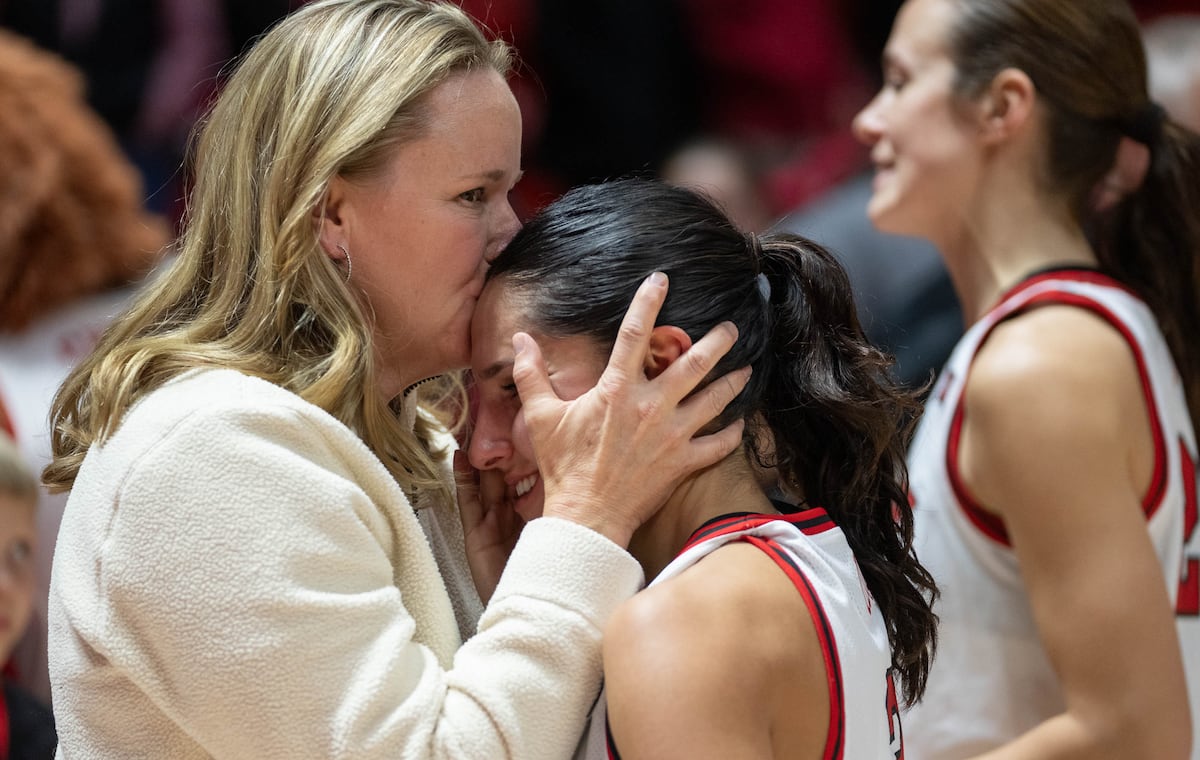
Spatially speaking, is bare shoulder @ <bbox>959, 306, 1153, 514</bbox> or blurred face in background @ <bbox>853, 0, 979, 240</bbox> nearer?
bare shoulder @ <bbox>959, 306, 1153, 514</bbox>

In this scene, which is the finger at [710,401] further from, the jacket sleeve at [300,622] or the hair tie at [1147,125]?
the hair tie at [1147,125]

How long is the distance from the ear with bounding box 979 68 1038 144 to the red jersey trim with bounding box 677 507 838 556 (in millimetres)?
1050

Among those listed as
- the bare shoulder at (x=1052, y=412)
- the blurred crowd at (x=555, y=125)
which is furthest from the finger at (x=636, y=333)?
A: the blurred crowd at (x=555, y=125)

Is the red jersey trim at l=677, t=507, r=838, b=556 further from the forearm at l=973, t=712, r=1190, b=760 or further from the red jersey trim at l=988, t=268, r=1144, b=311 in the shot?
the red jersey trim at l=988, t=268, r=1144, b=311

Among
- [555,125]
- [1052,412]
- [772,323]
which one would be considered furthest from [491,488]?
[555,125]

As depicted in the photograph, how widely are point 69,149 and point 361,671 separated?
196cm

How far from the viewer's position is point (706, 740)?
1349mm

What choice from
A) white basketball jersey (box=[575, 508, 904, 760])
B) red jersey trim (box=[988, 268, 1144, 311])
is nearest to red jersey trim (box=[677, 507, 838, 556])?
white basketball jersey (box=[575, 508, 904, 760])

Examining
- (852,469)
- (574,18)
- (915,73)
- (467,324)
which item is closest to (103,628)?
(467,324)

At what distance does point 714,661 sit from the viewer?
137 cm

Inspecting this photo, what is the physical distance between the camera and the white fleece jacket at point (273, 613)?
1.36 metres

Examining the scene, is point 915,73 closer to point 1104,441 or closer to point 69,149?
point 1104,441

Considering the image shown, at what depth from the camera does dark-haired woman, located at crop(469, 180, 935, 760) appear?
139 centimetres

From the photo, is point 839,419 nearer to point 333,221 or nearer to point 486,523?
point 486,523
